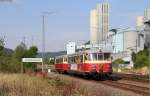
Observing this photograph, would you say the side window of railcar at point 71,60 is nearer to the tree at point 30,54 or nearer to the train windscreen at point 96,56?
the tree at point 30,54

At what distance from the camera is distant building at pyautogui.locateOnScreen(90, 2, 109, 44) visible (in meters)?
109

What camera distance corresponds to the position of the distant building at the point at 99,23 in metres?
109

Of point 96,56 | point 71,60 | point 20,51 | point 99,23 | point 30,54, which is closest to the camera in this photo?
point 96,56

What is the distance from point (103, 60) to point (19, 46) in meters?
38.1

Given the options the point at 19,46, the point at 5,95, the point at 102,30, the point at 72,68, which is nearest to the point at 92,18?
the point at 102,30

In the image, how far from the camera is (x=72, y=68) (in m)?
52.2

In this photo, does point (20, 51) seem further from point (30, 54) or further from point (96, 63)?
point (96, 63)

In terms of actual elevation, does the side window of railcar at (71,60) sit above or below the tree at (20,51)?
below

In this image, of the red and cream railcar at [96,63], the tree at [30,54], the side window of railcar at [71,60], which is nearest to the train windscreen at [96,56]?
the red and cream railcar at [96,63]

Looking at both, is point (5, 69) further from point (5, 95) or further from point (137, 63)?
point (137, 63)

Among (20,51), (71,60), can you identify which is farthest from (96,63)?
(20,51)

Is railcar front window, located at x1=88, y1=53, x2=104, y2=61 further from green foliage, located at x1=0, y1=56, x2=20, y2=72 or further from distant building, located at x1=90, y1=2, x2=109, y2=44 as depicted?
distant building, located at x1=90, y1=2, x2=109, y2=44

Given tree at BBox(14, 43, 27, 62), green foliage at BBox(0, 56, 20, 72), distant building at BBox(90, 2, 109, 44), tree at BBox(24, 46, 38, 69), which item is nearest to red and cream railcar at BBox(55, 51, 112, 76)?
green foliage at BBox(0, 56, 20, 72)

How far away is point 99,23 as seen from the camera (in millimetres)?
112812
